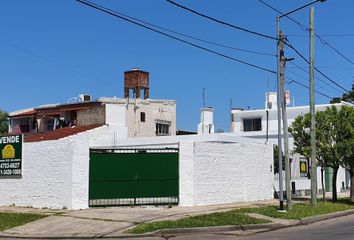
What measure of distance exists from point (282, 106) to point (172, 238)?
8.00m

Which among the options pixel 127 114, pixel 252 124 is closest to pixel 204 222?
pixel 127 114

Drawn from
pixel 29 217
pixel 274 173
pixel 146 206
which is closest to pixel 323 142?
pixel 274 173

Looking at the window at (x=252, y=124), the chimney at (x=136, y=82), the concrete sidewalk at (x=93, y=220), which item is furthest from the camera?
the window at (x=252, y=124)

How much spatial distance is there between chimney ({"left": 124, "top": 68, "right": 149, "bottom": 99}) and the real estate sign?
66.4 feet

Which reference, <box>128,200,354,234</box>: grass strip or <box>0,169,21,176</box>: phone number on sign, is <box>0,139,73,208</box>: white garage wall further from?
<box>128,200,354,234</box>: grass strip

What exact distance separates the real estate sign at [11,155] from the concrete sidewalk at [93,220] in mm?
1810

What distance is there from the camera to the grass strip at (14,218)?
55.0 feet

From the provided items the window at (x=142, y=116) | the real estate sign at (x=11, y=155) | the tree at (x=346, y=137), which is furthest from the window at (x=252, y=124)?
the real estate sign at (x=11, y=155)

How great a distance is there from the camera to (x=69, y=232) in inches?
601

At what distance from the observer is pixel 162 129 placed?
43.5m

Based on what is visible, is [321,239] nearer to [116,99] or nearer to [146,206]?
[146,206]

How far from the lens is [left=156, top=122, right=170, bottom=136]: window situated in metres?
42.8

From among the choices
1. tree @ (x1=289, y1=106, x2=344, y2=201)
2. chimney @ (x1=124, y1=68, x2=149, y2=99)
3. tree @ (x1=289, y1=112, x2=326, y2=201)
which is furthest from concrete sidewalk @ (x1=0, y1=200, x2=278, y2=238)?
chimney @ (x1=124, y1=68, x2=149, y2=99)

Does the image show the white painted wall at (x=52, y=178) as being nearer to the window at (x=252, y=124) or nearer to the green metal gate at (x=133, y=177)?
the green metal gate at (x=133, y=177)
